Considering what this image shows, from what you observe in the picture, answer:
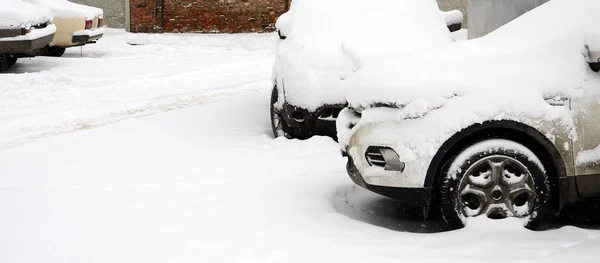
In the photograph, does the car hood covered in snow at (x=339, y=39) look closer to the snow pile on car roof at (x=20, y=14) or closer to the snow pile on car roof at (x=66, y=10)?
the snow pile on car roof at (x=20, y=14)

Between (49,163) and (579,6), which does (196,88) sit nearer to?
(49,163)

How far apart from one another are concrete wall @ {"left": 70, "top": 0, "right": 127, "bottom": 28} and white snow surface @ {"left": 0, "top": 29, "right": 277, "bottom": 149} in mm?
5378

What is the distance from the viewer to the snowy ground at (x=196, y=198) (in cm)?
531

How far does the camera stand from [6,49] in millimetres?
14906

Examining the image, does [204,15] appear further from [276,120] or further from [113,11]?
[276,120]

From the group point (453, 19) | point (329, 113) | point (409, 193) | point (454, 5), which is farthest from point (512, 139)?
point (454, 5)

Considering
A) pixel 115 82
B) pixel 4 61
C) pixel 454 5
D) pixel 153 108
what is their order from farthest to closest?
pixel 454 5
pixel 4 61
pixel 115 82
pixel 153 108

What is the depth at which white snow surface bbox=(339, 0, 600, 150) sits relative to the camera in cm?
548

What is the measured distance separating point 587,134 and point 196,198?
113 inches

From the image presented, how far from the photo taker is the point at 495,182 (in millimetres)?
5512

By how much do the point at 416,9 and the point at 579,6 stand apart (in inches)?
147

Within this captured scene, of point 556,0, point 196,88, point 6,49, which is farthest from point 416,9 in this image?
point 6,49

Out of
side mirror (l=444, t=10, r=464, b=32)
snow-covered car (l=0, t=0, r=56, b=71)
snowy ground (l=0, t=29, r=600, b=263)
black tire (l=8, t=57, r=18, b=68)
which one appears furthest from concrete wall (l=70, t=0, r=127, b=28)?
side mirror (l=444, t=10, r=464, b=32)

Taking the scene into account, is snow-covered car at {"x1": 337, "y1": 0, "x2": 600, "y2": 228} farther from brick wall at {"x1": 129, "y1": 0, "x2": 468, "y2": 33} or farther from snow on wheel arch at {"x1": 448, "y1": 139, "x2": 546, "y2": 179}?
brick wall at {"x1": 129, "y1": 0, "x2": 468, "y2": 33}
